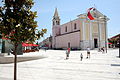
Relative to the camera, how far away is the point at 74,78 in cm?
762

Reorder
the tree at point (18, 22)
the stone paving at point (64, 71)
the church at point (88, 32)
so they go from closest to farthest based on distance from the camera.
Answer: the tree at point (18, 22) < the stone paving at point (64, 71) < the church at point (88, 32)

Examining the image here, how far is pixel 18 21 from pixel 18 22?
0.04 metres

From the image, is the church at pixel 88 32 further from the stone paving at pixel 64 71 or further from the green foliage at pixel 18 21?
the green foliage at pixel 18 21

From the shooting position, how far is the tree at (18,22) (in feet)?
17.4

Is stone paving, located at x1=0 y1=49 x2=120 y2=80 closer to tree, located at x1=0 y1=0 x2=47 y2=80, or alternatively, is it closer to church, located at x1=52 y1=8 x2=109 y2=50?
tree, located at x1=0 y1=0 x2=47 y2=80

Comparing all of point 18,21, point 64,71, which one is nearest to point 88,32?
point 64,71

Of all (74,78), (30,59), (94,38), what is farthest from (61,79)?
(94,38)

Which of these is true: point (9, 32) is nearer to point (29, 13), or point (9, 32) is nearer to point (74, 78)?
point (29, 13)

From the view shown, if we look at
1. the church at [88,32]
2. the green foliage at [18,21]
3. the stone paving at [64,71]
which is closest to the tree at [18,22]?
the green foliage at [18,21]

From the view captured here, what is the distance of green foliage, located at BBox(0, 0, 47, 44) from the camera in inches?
209

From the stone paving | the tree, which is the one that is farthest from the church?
the tree

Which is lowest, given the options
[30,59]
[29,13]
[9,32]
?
[30,59]

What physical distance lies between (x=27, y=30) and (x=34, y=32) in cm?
37

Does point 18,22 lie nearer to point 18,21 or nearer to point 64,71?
point 18,21
